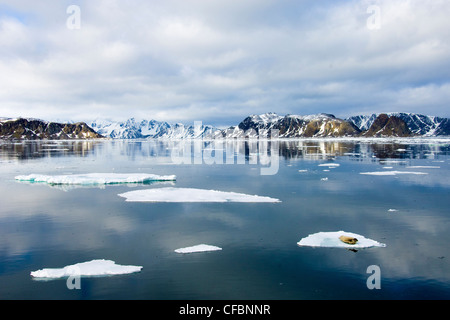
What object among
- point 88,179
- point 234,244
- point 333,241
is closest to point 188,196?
point 234,244

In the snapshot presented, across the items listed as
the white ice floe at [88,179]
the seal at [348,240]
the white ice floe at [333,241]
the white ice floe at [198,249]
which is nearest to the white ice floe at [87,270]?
the white ice floe at [198,249]

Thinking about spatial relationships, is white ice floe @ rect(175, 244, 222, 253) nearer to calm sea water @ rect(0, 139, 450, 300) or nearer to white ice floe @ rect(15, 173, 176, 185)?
calm sea water @ rect(0, 139, 450, 300)

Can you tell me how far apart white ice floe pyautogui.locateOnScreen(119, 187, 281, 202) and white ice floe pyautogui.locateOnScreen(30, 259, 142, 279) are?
43.7 ft

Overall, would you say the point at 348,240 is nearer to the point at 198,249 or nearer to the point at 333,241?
the point at 333,241

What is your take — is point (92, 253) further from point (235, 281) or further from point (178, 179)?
point (178, 179)

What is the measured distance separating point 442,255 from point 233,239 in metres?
10.6

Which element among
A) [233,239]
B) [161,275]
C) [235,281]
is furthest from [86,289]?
[233,239]

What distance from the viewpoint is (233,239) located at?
18219 millimetres

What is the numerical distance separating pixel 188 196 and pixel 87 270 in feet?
50.6

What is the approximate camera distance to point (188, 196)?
29.2 meters

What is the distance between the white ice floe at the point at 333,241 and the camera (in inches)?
671

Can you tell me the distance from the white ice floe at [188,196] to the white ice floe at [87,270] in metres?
13.3

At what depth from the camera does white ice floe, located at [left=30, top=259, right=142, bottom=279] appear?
45.6 ft

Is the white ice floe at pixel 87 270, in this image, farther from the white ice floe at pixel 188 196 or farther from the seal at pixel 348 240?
the white ice floe at pixel 188 196
